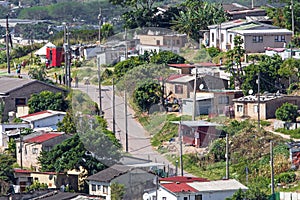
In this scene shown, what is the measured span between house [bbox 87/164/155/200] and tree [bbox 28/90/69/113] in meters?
4.81

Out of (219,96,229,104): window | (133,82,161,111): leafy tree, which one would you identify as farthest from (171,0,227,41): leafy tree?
(133,82,161,111): leafy tree

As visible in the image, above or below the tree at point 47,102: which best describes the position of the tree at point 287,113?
above

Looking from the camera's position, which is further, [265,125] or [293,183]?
[265,125]

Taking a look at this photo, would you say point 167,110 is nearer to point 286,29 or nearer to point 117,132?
point 117,132

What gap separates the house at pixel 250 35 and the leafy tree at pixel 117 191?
7.56 metres

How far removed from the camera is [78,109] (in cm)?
2195

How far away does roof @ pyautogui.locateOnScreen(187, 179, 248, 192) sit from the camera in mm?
18203

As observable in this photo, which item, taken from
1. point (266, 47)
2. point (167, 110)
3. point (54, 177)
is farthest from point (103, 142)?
point (266, 47)

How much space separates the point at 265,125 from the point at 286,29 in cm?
558

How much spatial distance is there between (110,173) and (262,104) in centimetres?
376

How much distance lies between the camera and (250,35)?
2619cm

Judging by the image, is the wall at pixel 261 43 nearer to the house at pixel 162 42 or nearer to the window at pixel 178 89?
the house at pixel 162 42

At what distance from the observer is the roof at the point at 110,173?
1927cm

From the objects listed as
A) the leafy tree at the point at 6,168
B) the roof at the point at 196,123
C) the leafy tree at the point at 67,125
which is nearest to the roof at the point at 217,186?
the roof at the point at 196,123
